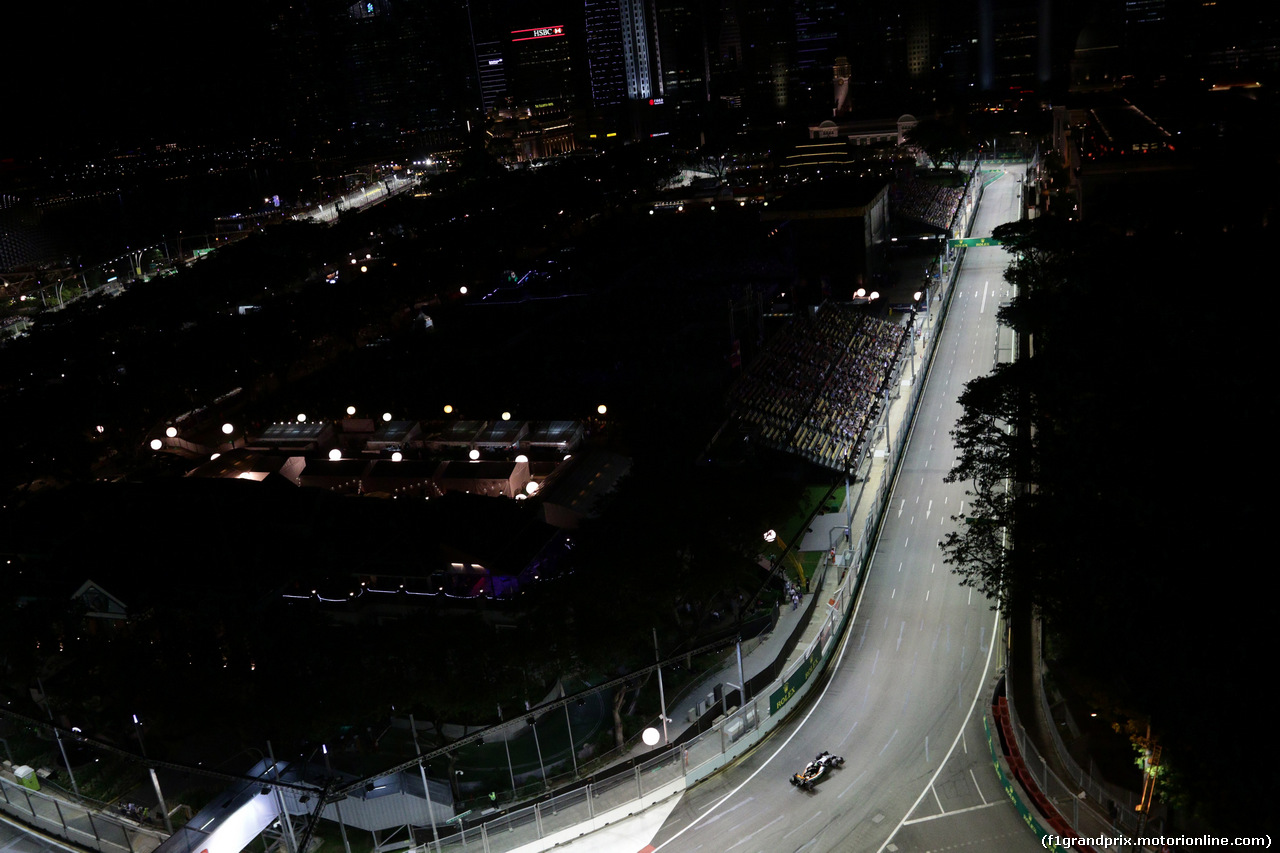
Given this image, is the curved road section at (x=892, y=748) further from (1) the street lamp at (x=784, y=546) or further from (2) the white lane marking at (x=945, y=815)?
(1) the street lamp at (x=784, y=546)

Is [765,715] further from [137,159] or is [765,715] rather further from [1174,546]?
[137,159]

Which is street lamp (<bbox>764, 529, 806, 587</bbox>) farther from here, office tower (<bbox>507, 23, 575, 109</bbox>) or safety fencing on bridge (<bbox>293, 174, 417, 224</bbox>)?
office tower (<bbox>507, 23, 575, 109</bbox>)

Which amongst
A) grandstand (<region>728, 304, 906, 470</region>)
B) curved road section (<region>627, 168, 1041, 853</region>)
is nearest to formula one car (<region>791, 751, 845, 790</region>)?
curved road section (<region>627, 168, 1041, 853</region>)

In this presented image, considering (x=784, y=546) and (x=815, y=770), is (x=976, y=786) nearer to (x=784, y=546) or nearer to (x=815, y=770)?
(x=815, y=770)

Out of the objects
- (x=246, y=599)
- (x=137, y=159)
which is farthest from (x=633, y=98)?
(x=246, y=599)

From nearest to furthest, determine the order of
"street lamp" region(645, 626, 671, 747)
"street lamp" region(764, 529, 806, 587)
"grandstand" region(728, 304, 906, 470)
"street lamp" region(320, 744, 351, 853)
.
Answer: "street lamp" region(320, 744, 351, 853)
"street lamp" region(645, 626, 671, 747)
"street lamp" region(764, 529, 806, 587)
"grandstand" region(728, 304, 906, 470)
